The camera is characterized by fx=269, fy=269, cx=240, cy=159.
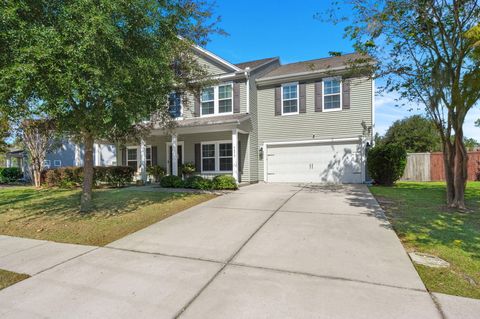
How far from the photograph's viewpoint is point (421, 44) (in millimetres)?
7492

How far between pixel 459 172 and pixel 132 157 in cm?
1572

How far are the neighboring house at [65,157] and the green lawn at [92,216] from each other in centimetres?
916

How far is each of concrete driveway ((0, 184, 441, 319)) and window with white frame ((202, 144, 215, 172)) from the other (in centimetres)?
871

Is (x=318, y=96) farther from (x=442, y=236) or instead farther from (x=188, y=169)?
(x=442, y=236)

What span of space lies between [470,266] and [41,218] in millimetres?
8948

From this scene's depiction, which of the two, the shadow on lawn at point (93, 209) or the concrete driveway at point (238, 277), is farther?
the shadow on lawn at point (93, 209)

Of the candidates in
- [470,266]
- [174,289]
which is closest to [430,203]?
[470,266]

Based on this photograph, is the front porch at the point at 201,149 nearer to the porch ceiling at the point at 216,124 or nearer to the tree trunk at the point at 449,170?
the porch ceiling at the point at 216,124

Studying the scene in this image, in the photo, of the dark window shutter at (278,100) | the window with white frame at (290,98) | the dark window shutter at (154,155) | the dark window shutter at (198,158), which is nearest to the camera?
the window with white frame at (290,98)

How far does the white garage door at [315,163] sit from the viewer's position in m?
13.1

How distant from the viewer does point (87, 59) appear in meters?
5.27

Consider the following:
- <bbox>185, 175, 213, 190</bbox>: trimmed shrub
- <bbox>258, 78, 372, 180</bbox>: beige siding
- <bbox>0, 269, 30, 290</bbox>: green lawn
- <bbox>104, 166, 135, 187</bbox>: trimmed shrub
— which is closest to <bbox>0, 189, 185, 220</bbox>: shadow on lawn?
<bbox>185, 175, 213, 190</bbox>: trimmed shrub

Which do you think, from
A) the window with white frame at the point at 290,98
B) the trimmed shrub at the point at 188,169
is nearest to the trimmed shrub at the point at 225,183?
the trimmed shrub at the point at 188,169

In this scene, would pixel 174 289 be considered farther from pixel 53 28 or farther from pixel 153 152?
pixel 153 152
